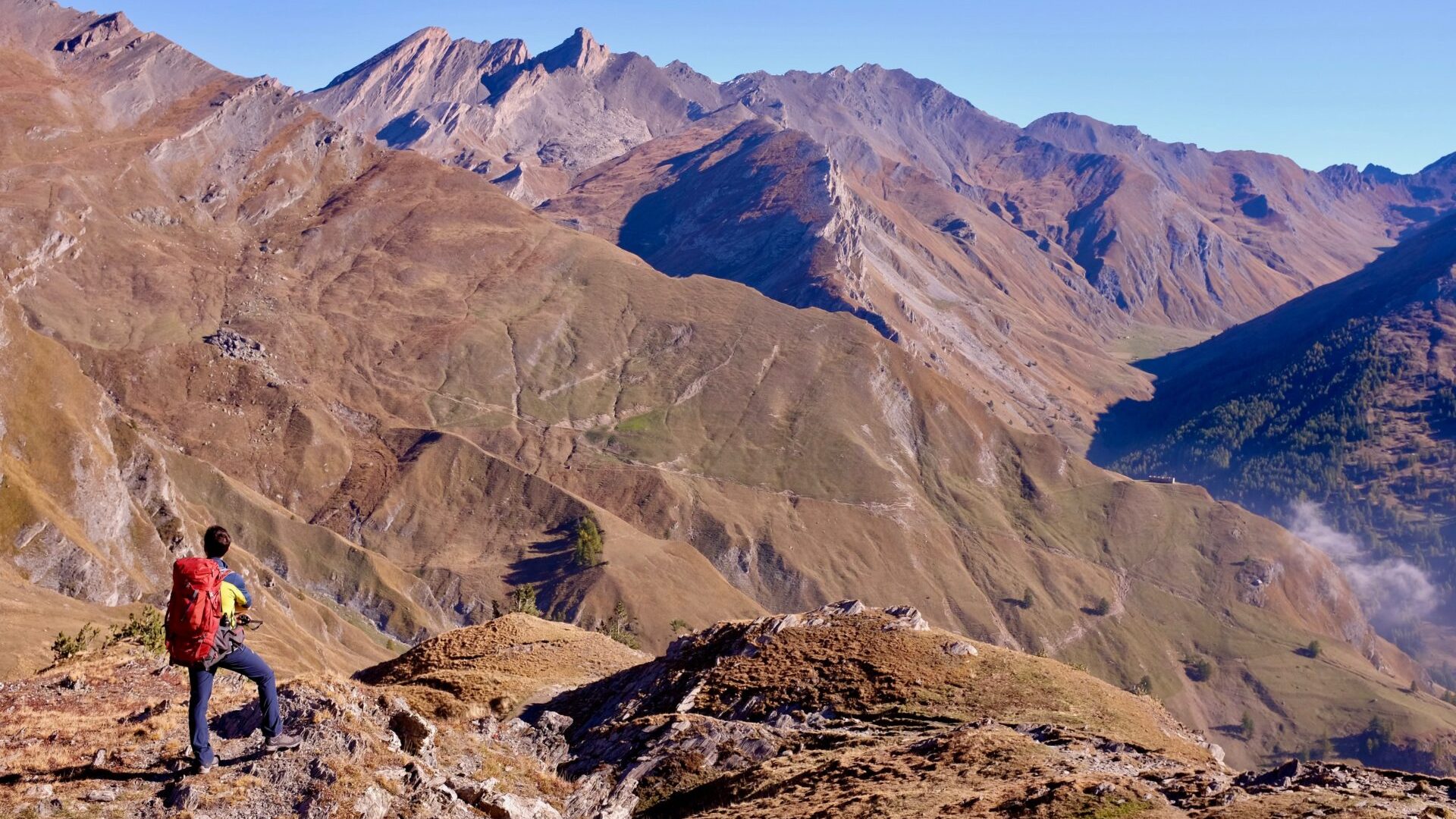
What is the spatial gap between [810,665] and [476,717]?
13.0 meters

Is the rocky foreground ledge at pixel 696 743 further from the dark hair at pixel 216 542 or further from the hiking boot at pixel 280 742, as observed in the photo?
the dark hair at pixel 216 542

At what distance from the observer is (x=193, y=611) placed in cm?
2205

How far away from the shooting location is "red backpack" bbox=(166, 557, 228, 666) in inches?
867

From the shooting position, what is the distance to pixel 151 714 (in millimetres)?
26594

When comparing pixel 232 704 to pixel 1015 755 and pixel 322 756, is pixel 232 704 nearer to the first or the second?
pixel 322 756

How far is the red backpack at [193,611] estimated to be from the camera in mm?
22016

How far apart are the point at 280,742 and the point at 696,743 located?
45.1ft

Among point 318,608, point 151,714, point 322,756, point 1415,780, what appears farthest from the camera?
point 318,608

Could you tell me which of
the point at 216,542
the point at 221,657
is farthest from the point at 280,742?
the point at 216,542

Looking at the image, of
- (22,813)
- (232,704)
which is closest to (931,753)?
(232,704)

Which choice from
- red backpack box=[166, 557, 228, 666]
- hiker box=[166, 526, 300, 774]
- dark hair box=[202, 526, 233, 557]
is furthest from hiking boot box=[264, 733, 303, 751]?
dark hair box=[202, 526, 233, 557]

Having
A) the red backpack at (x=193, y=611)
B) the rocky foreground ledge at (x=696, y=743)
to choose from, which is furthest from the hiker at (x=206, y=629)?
the rocky foreground ledge at (x=696, y=743)

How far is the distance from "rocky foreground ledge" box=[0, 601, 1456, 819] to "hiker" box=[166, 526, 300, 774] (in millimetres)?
1534

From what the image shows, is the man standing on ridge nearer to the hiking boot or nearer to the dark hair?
the dark hair
